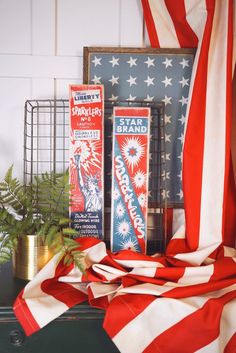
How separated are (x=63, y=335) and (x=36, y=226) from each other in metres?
0.36

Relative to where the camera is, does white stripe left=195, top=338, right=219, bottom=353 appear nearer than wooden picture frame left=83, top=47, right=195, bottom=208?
Yes

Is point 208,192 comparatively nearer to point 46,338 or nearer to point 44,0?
point 46,338

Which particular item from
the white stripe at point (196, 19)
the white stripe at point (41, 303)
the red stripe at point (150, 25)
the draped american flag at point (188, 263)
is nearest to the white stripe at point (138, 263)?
the draped american flag at point (188, 263)

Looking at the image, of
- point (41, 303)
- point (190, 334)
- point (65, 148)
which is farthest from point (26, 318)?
point (65, 148)

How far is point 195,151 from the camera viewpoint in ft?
4.02

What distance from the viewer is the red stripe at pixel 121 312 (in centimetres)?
92

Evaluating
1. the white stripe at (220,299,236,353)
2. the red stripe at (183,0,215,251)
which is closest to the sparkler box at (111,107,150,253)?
the red stripe at (183,0,215,251)

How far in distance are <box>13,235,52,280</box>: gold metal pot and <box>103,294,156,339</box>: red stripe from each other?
0.30 metres

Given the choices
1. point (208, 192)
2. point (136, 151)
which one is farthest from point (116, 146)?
point (208, 192)

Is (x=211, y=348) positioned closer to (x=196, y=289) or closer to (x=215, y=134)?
(x=196, y=289)

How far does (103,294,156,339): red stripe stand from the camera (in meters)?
0.92

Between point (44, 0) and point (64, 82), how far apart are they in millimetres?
353

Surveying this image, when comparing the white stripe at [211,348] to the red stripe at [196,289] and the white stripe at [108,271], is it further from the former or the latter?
the white stripe at [108,271]

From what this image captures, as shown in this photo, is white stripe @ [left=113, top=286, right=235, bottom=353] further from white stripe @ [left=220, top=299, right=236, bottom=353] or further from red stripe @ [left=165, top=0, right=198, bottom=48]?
red stripe @ [left=165, top=0, right=198, bottom=48]
